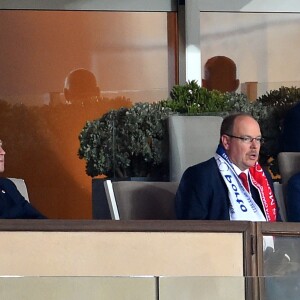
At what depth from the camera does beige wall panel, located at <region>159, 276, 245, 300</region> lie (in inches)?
177

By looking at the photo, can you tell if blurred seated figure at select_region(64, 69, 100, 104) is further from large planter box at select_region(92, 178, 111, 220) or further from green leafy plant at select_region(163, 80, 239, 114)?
large planter box at select_region(92, 178, 111, 220)

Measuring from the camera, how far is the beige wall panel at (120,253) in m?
5.54

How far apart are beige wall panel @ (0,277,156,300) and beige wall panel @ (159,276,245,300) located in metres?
0.06

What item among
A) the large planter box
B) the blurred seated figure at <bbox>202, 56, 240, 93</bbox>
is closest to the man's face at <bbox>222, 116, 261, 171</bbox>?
the large planter box

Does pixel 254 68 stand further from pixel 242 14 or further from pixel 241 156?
pixel 241 156

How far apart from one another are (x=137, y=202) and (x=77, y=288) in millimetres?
2089

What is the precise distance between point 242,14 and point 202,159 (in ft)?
10.8

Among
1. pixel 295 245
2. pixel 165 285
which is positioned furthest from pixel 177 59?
pixel 165 285

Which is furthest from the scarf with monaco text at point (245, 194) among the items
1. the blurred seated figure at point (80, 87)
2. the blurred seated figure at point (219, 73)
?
the blurred seated figure at point (219, 73)

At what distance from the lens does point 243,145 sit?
6.65 m

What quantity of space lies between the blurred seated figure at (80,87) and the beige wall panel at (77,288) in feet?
17.7

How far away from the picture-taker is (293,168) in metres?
6.86

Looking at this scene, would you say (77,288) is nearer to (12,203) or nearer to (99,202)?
(12,203)

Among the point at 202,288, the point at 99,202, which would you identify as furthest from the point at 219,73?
the point at 202,288
